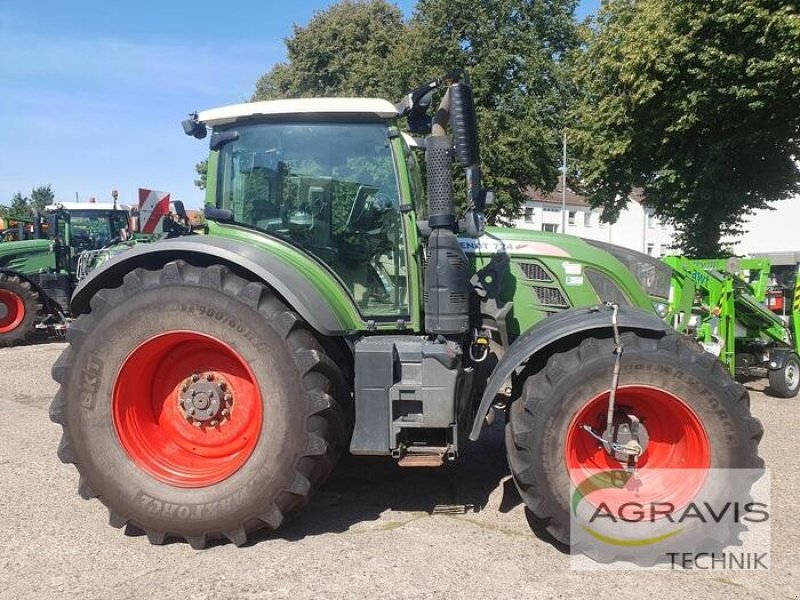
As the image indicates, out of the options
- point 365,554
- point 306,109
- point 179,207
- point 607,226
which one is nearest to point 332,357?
point 365,554

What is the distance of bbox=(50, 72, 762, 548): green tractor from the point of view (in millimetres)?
3127

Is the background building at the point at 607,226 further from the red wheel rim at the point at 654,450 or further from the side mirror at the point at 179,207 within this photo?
the red wheel rim at the point at 654,450

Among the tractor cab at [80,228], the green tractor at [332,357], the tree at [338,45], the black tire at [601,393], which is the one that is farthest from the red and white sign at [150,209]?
the tree at [338,45]

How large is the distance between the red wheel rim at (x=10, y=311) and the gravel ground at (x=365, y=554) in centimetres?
774

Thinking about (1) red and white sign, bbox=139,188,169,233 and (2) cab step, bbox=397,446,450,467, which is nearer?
(2) cab step, bbox=397,446,450,467

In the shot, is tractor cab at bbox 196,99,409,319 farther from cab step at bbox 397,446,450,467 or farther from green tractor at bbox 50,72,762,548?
cab step at bbox 397,446,450,467

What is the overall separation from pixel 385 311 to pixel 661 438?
5.46 ft

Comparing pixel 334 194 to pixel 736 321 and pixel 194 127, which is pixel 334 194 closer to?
pixel 194 127

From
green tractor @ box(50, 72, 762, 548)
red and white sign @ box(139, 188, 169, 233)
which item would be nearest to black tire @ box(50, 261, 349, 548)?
green tractor @ box(50, 72, 762, 548)

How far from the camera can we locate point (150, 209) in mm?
10812

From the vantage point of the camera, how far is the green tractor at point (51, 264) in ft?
35.7

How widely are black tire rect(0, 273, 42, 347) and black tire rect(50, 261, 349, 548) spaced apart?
8.88m

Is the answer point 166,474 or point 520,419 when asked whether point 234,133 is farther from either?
point 520,419

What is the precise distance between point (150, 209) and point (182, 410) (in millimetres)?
8200
